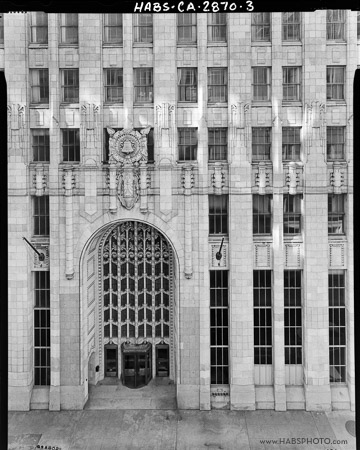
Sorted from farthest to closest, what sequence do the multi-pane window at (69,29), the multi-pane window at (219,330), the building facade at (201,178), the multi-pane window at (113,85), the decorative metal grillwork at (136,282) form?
the decorative metal grillwork at (136,282), the multi-pane window at (219,330), the multi-pane window at (113,85), the multi-pane window at (69,29), the building facade at (201,178)

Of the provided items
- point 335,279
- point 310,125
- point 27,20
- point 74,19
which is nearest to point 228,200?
point 310,125

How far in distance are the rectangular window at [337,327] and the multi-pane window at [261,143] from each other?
6.35 m

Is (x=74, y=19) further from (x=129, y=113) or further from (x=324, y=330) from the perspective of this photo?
(x=324, y=330)

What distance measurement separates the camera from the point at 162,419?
18.6 metres

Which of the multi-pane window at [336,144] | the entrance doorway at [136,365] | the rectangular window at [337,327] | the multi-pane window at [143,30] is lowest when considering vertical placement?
the entrance doorway at [136,365]

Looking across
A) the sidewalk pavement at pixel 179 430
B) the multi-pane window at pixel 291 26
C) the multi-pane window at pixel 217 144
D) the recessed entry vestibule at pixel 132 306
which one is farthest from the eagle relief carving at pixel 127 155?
the sidewalk pavement at pixel 179 430

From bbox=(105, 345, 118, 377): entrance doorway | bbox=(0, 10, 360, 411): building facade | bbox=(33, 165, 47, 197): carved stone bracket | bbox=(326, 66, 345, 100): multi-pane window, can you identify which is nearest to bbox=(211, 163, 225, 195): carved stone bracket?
bbox=(0, 10, 360, 411): building facade

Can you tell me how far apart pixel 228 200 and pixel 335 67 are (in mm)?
7890

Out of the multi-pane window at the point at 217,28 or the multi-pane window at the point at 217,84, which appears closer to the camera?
the multi-pane window at the point at 217,28

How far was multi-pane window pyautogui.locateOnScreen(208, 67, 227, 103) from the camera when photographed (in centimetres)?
1936

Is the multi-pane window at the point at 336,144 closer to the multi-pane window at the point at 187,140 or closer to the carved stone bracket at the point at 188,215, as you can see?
the multi-pane window at the point at 187,140

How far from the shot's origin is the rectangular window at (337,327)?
1952 centimetres

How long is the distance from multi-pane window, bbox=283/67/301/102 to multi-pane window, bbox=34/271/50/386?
14046mm

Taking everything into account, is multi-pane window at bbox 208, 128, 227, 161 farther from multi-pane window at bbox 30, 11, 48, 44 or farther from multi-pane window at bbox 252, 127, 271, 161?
multi-pane window at bbox 30, 11, 48, 44
